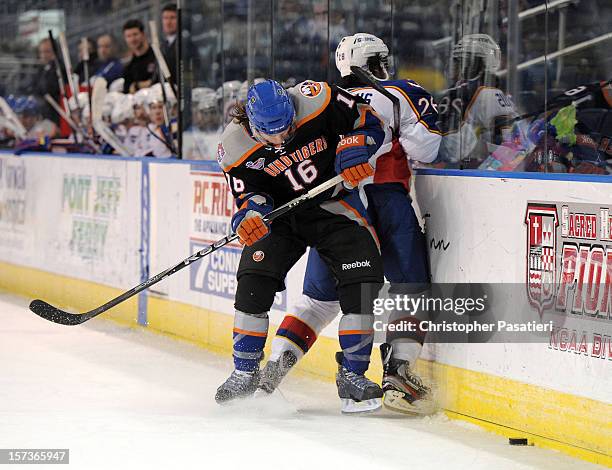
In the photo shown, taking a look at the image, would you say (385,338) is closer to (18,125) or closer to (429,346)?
(429,346)

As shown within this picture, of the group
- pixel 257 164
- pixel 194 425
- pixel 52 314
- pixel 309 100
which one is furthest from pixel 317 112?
pixel 52 314

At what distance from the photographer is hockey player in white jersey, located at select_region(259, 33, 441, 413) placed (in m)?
4.84

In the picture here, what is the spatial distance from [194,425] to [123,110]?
423 cm

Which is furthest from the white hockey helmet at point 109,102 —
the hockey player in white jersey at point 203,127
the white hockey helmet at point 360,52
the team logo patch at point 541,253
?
the team logo patch at point 541,253

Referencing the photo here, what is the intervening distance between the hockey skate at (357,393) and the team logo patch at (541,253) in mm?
697

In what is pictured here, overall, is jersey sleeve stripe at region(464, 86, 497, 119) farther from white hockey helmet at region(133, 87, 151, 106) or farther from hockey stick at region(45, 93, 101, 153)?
hockey stick at region(45, 93, 101, 153)

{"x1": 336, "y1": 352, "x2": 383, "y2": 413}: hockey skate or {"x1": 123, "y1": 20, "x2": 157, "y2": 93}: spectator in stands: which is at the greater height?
{"x1": 123, "y1": 20, "x2": 157, "y2": 93}: spectator in stands

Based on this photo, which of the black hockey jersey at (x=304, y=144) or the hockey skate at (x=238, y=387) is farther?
the hockey skate at (x=238, y=387)

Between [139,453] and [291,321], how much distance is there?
3.56 ft

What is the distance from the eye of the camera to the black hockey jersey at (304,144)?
4.76m

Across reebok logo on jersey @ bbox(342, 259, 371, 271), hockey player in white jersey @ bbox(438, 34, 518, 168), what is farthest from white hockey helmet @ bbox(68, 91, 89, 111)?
reebok logo on jersey @ bbox(342, 259, 371, 271)

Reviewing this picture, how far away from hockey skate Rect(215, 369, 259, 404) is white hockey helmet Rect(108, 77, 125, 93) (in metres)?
4.21

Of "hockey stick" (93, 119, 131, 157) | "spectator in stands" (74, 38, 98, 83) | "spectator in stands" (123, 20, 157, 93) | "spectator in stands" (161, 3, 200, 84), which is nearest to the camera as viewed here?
"spectator in stands" (161, 3, 200, 84)

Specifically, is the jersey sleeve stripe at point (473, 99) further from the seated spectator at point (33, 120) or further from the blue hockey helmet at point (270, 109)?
the seated spectator at point (33, 120)
